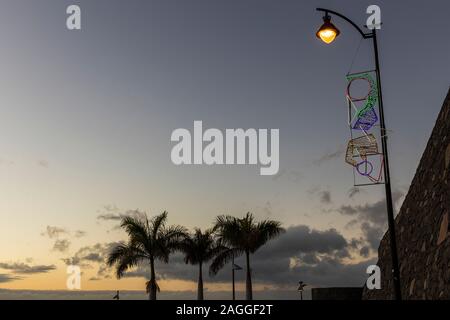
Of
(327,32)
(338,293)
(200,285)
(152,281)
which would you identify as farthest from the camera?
(200,285)

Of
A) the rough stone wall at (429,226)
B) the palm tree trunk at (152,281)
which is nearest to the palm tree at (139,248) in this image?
the palm tree trunk at (152,281)

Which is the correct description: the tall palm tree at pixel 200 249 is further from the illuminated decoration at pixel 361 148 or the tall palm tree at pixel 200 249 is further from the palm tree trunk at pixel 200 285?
the illuminated decoration at pixel 361 148

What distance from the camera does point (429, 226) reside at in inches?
618

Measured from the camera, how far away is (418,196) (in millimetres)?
17750

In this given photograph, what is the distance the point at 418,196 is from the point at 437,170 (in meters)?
2.22

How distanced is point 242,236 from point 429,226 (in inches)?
1107

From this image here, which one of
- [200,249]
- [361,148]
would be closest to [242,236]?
[200,249]

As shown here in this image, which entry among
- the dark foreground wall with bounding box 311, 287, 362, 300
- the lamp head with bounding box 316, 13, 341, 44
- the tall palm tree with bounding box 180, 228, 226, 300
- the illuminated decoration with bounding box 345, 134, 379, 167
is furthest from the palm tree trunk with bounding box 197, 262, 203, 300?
the lamp head with bounding box 316, 13, 341, 44

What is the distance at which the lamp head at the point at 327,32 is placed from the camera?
14969 mm

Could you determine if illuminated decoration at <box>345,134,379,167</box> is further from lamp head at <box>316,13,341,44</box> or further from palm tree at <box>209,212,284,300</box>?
palm tree at <box>209,212,284,300</box>

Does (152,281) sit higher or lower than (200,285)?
higher

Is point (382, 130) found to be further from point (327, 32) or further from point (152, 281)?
point (152, 281)
